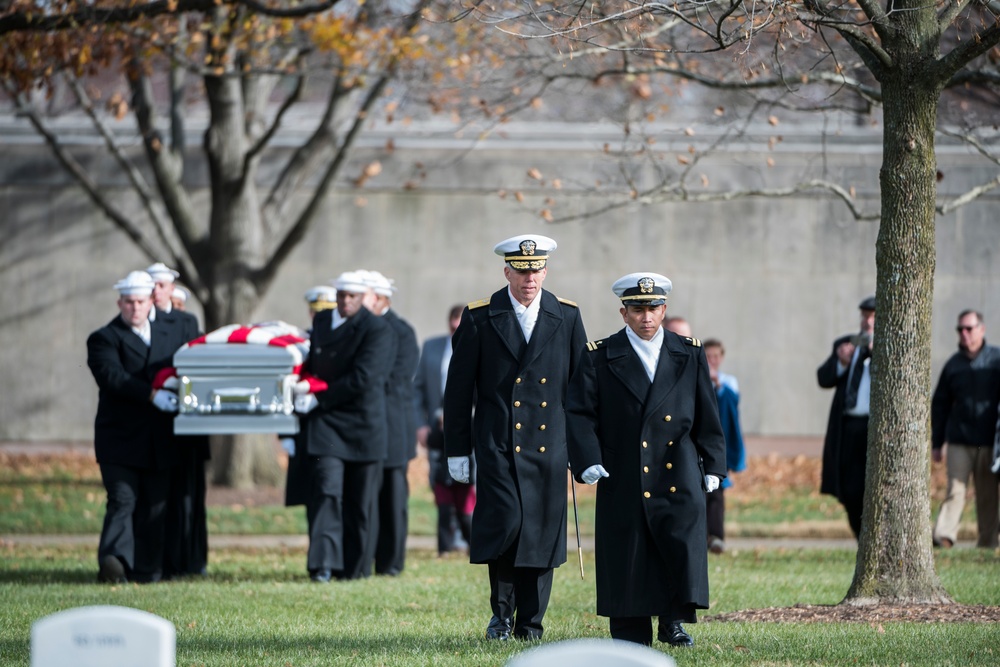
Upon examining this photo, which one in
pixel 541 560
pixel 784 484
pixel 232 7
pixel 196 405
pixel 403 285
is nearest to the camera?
pixel 541 560

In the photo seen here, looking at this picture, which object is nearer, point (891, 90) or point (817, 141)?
point (891, 90)

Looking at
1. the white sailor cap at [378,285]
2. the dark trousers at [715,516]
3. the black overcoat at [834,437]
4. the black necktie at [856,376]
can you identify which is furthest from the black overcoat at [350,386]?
the black necktie at [856,376]

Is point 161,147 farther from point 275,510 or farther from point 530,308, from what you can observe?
point 530,308

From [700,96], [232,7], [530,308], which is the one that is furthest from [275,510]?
[700,96]

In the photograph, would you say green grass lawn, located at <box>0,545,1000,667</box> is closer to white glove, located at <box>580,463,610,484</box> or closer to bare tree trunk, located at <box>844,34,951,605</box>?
bare tree trunk, located at <box>844,34,951,605</box>

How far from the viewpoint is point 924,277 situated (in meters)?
8.52

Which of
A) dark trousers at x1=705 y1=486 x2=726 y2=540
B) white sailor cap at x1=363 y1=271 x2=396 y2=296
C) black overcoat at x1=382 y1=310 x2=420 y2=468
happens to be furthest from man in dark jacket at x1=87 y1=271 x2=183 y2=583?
dark trousers at x1=705 y1=486 x2=726 y2=540

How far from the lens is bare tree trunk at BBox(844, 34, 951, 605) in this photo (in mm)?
8484

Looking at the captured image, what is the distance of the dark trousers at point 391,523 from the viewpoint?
11.5 meters

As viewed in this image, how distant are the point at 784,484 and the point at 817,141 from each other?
4491mm

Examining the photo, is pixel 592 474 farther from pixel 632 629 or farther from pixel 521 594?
pixel 521 594

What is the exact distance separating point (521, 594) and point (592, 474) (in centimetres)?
113

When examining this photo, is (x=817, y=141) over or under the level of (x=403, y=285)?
over

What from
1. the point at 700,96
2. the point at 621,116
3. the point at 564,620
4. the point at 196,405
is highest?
the point at 700,96
